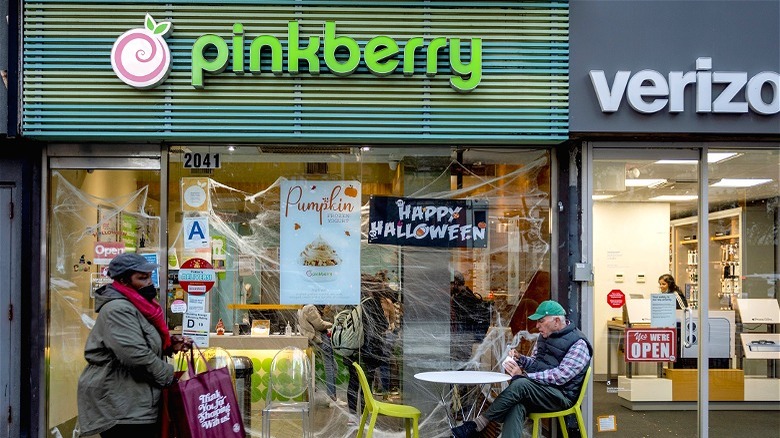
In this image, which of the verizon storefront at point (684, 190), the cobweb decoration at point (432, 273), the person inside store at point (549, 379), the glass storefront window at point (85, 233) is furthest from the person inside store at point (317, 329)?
the verizon storefront at point (684, 190)

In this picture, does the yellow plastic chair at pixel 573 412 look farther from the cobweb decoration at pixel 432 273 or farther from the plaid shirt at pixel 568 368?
the cobweb decoration at pixel 432 273

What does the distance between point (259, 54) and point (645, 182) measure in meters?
3.66

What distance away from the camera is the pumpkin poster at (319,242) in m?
7.05

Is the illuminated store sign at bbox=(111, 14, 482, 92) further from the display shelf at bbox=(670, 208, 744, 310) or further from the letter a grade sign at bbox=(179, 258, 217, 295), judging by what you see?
the display shelf at bbox=(670, 208, 744, 310)

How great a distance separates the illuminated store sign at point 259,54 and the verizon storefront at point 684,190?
4.13 feet

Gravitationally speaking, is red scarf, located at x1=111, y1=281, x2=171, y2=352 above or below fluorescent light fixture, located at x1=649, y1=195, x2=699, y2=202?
below

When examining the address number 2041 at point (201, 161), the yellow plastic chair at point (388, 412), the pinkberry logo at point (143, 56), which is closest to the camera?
the yellow plastic chair at point (388, 412)

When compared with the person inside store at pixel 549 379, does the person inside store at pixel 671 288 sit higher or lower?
higher

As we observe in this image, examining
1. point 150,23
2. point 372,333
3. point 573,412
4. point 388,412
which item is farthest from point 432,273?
point 150,23

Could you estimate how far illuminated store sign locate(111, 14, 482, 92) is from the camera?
253 inches

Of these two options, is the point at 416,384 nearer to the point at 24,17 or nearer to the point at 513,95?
the point at 513,95

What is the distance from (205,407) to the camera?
206 inches

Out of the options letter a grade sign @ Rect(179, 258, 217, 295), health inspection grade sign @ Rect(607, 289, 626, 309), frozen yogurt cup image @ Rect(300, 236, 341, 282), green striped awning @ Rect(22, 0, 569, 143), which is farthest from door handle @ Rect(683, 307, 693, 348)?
letter a grade sign @ Rect(179, 258, 217, 295)

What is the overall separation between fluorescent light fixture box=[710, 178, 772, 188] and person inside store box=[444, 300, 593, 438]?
2.31 meters
